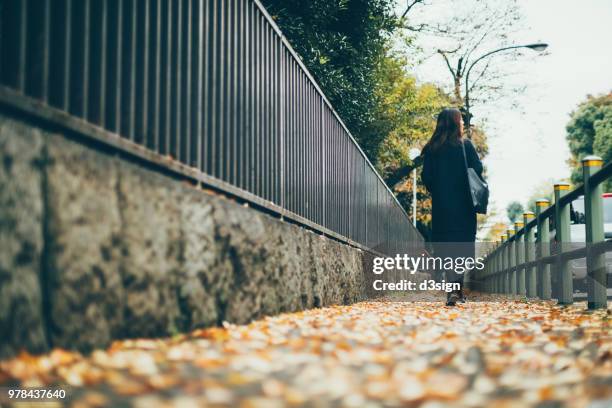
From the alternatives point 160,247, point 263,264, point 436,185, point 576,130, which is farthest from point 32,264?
point 576,130

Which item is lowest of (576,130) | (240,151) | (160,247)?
(160,247)

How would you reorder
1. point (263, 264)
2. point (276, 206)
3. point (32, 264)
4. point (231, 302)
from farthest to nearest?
point (276, 206)
point (263, 264)
point (231, 302)
point (32, 264)

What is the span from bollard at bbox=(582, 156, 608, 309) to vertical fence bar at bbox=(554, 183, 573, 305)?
4.50 ft

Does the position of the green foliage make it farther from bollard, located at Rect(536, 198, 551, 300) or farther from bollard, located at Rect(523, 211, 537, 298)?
bollard, located at Rect(536, 198, 551, 300)

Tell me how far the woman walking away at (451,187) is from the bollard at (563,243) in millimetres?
1261

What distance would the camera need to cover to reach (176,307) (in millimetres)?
3986

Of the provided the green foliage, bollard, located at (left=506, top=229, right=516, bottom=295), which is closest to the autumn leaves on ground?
the green foliage

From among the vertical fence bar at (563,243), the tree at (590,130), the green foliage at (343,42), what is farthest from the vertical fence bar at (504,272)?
the tree at (590,130)

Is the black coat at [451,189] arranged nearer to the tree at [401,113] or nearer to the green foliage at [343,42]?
the green foliage at [343,42]

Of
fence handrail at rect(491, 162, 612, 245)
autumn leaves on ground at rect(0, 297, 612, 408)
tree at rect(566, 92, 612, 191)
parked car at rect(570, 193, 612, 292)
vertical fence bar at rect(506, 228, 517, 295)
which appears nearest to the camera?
autumn leaves on ground at rect(0, 297, 612, 408)

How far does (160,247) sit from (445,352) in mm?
1504

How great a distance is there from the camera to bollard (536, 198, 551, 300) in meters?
10.6

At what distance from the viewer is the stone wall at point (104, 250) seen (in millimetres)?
2801

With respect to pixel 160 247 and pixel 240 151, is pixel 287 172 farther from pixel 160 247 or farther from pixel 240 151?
pixel 160 247
